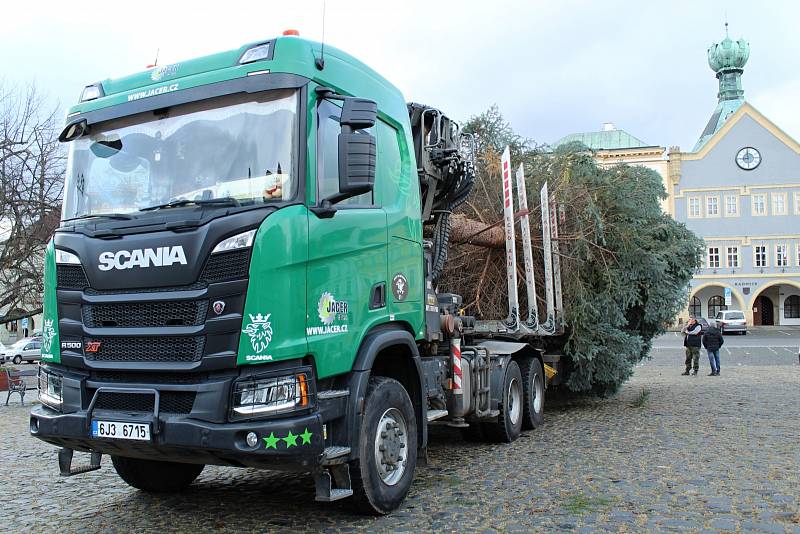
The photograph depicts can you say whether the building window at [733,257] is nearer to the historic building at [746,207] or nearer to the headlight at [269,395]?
the historic building at [746,207]

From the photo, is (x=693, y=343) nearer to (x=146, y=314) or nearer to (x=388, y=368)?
(x=388, y=368)

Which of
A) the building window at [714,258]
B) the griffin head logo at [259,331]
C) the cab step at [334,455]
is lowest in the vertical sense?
the cab step at [334,455]

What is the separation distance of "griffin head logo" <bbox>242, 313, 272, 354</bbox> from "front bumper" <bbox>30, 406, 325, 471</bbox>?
452 millimetres

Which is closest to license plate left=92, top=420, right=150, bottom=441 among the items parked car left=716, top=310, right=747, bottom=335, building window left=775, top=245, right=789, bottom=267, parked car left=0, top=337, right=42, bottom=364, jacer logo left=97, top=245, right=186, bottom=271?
jacer logo left=97, top=245, right=186, bottom=271

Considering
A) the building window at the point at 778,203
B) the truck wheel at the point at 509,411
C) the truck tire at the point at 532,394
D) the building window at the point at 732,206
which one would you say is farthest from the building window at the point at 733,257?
the truck wheel at the point at 509,411

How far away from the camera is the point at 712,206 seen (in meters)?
55.7

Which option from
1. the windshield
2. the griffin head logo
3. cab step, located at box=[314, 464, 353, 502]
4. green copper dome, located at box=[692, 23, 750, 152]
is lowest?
cab step, located at box=[314, 464, 353, 502]

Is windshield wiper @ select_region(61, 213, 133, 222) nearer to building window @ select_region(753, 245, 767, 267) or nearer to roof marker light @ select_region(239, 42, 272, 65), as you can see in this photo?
roof marker light @ select_region(239, 42, 272, 65)

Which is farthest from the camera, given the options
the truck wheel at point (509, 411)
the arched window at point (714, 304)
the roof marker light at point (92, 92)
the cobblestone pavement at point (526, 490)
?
the arched window at point (714, 304)

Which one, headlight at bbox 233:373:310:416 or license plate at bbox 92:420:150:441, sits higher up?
headlight at bbox 233:373:310:416

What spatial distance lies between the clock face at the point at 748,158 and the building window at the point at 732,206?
94.7 inches

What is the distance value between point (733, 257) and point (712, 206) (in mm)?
4068

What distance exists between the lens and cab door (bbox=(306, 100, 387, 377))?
479cm

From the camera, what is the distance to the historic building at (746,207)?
179 ft
